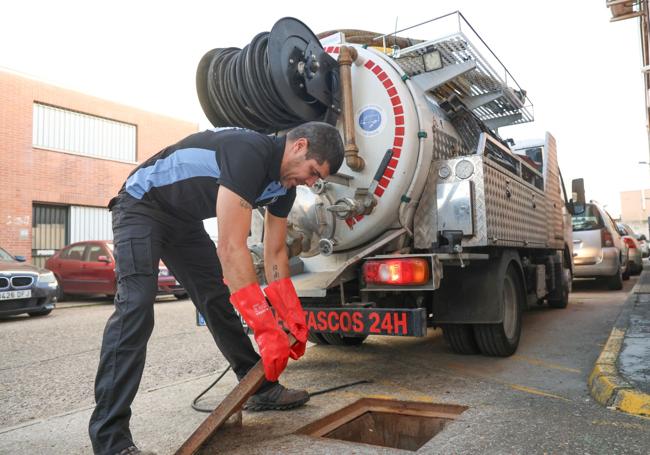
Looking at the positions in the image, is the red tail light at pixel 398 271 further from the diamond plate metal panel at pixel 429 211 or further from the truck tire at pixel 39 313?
the truck tire at pixel 39 313

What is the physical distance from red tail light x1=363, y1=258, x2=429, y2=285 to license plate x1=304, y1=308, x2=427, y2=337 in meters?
0.20

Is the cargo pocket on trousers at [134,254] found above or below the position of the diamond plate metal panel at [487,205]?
below

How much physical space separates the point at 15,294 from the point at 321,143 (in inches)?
309

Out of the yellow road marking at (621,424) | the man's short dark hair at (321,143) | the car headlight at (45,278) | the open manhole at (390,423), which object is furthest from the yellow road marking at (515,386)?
the car headlight at (45,278)

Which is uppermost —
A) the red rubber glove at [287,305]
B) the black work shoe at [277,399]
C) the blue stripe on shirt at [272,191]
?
the blue stripe on shirt at [272,191]

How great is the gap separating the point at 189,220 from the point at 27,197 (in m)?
15.8

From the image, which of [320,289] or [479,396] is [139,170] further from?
[479,396]

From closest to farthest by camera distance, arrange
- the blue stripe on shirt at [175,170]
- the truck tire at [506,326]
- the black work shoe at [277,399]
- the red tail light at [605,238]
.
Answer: the blue stripe on shirt at [175,170]
the black work shoe at [277,399]
the truck tire at [506,326]
the red tail light at [605,238]

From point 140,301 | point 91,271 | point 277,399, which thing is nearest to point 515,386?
point 277,399

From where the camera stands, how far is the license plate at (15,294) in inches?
328

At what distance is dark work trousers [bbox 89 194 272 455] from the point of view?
236 cm

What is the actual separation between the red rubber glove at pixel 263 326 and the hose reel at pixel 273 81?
1.93m

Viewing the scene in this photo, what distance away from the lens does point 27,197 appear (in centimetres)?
1630

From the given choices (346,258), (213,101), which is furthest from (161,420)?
(213,101)
